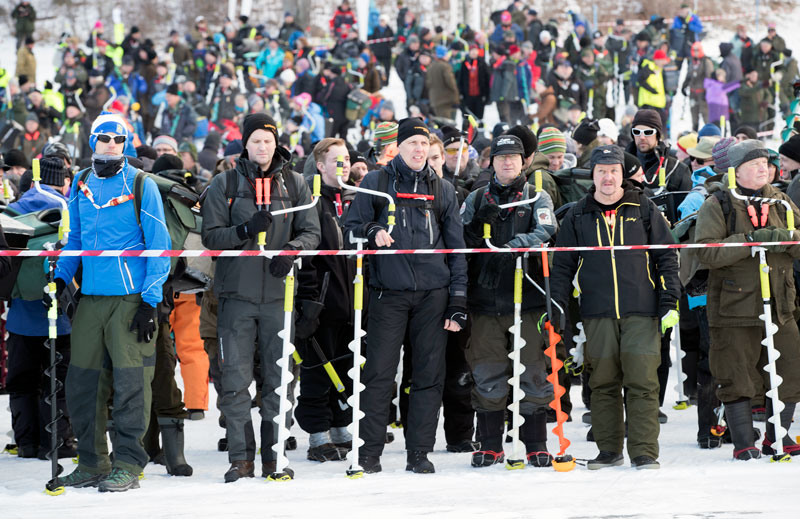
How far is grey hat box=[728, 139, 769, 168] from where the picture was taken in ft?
24.7

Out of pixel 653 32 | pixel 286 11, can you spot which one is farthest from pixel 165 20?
pixel 653 32

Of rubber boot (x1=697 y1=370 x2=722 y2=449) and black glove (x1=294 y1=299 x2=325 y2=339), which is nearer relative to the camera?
black glove (x1=294 y1=299 x2=325 y2=339)

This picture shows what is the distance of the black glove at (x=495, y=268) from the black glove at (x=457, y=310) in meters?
0.28

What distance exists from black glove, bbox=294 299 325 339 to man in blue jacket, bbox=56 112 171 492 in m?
1.05

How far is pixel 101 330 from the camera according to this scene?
22.8 ft

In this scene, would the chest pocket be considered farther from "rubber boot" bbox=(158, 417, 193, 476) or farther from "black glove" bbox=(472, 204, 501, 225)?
"rubber boot" bbox=(158, 417, 193, 476)

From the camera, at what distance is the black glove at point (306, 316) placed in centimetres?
767

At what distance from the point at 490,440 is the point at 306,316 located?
149cm

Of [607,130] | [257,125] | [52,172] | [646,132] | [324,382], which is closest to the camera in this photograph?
[257,125]

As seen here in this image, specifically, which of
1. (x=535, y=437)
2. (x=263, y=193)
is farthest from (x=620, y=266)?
(x=263, y=193)

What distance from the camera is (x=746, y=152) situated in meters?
7.57

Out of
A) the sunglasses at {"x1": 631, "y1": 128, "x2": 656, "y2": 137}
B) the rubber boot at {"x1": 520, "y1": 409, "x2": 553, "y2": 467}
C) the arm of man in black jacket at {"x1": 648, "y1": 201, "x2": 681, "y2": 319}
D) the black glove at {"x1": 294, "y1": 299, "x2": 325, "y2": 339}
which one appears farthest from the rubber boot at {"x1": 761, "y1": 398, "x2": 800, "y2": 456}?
the black glove at {"x1": 294, "y1": 299, "x2": 325, "y2": 339}

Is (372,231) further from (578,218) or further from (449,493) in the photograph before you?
(449,493)

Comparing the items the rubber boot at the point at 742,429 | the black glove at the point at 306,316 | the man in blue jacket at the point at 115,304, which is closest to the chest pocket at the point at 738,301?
the rubber boot at the point at 742,429
